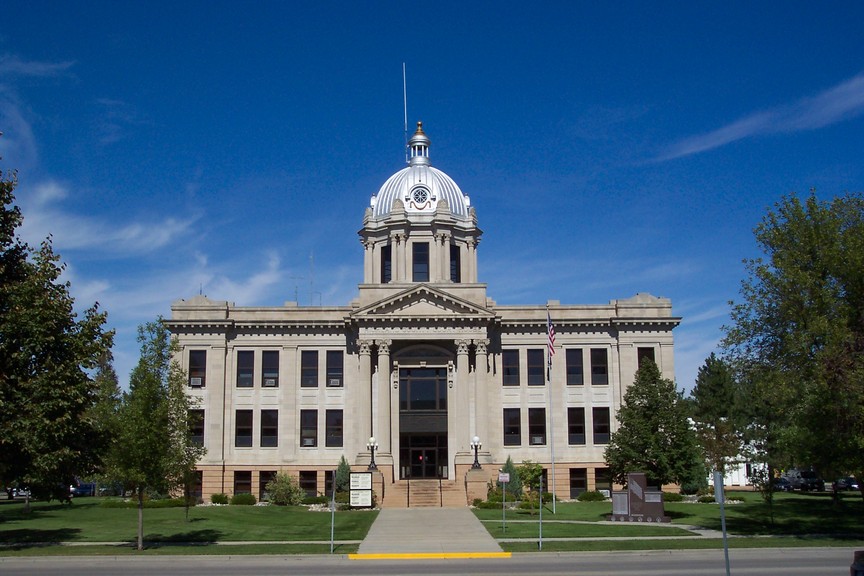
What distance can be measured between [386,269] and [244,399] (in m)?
13.7

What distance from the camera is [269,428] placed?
193ft

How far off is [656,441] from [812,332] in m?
11.3

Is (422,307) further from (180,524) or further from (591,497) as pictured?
(180,524)

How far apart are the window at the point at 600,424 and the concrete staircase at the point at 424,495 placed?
11.1m


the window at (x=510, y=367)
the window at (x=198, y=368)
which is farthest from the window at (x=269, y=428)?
the window at (x=510, y=367)

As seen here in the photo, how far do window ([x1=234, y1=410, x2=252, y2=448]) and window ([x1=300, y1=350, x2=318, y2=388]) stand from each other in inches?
165

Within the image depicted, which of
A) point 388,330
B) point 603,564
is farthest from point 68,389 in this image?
point 388,330

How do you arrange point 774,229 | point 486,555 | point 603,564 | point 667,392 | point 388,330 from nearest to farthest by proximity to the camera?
point 603,564, point 486,555, point 774,229, point 667,392, point 388,330

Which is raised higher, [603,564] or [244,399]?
[244,399]

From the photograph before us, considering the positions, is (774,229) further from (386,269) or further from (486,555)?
(386,269)

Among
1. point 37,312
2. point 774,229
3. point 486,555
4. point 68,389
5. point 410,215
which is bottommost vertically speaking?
point 486,555

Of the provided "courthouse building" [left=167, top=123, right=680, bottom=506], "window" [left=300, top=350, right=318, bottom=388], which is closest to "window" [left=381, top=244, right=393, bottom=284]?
"courthouse building" [left=167, top=123, right=680, bottom=506]

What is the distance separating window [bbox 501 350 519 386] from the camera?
59.7 metres

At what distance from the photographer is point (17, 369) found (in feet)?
103
